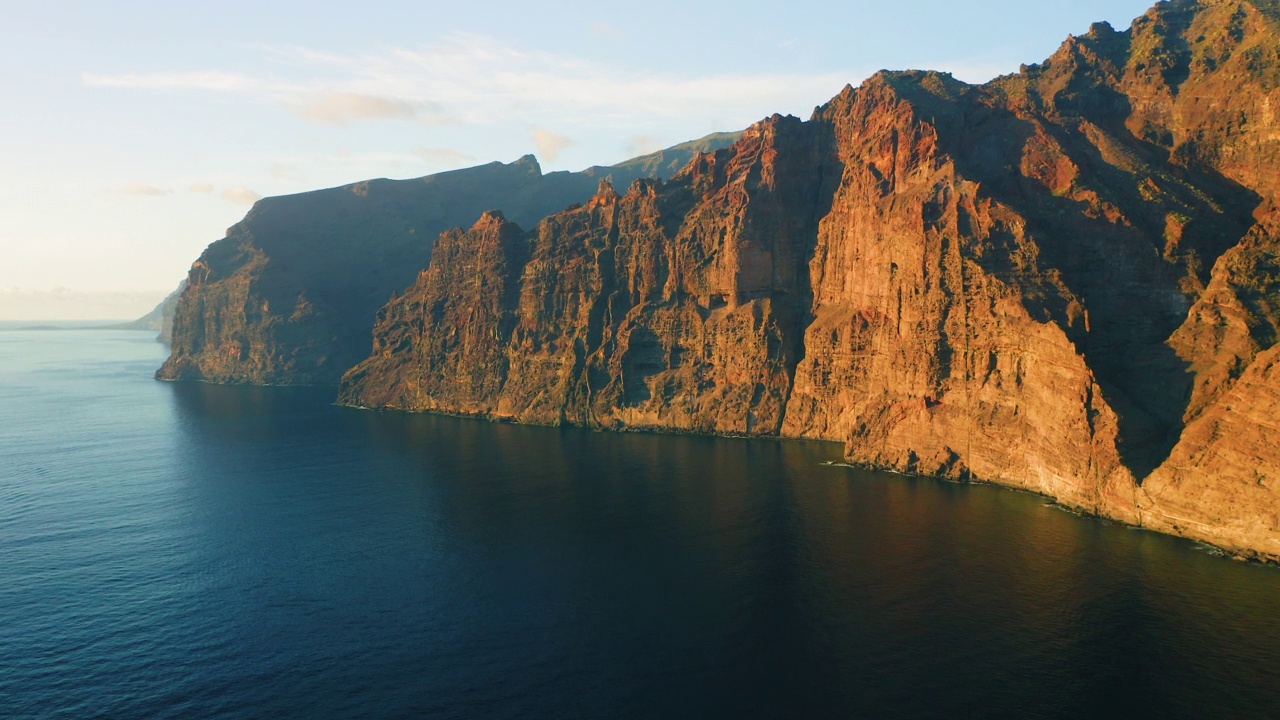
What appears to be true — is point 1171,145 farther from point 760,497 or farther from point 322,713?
point 322,713

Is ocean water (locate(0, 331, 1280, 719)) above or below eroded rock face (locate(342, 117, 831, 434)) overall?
below

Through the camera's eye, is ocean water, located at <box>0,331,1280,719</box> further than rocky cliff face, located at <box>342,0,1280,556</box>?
No

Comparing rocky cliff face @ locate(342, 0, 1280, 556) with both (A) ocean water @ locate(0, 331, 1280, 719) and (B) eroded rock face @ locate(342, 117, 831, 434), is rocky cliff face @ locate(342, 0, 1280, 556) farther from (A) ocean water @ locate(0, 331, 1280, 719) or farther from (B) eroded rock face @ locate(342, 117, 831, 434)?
(A) ocean water @ locate(0, 331, 1280, 719)

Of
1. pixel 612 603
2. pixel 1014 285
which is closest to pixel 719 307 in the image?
pixel 1014 285

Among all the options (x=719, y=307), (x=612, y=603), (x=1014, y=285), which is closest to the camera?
(x=612, y=603)

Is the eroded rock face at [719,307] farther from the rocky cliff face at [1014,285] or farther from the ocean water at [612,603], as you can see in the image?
the ocean water at [612,603]

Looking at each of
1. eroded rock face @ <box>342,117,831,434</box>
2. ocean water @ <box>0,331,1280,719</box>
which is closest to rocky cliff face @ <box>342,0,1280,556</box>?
eroded rock face @ <box>342,117,831,434</box>

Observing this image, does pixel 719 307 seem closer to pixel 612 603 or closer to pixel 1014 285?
pixel 1014 285

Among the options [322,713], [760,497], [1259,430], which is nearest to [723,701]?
[322,713]
